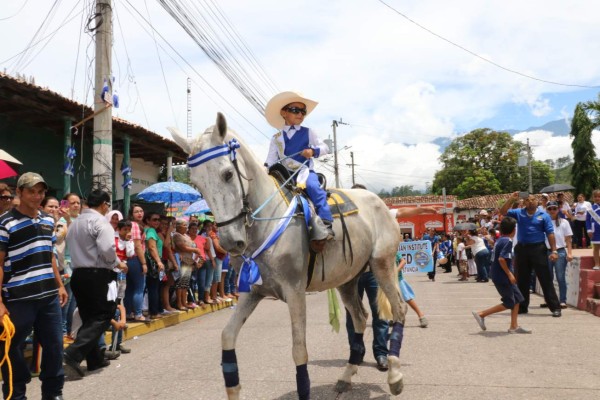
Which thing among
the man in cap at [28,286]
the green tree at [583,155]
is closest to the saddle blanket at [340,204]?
the man in cap at [28,286]

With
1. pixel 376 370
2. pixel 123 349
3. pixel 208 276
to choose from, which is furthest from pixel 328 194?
pixel 208 276

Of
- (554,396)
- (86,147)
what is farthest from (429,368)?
(86,147)

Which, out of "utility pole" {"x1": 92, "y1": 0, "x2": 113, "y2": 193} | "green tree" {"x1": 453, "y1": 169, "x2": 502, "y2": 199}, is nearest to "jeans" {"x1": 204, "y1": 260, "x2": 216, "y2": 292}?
"utility pole" {"x1": 92, "y1": 0, "x2": 113, "y2": 193}

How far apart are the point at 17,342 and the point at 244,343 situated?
375 centimetres

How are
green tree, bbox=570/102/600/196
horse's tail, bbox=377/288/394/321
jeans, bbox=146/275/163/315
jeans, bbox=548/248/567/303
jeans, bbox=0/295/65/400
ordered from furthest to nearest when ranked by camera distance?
green tree, bbox=570/102/600/196 → jeans, bbox=548/248/567/303 → jeans, bbox=146/275/163/315 → horse's tail, bbox=377/288/394/321 → jeans, bbox=0/295/65/400

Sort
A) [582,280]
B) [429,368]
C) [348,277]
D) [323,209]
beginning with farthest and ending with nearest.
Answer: [582,280] < [429,368] < [348,277] < [323,209]

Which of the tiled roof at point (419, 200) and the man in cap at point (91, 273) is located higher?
the tiled roof at point (419, 200)

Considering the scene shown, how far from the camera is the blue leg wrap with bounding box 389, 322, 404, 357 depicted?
16.2ft

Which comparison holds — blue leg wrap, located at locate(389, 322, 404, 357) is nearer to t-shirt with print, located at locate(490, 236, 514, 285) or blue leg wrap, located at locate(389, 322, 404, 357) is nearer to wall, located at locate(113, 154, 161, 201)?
t-shirt with print, located at locate(490, 236, 514, 285)

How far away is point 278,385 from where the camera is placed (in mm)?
5316

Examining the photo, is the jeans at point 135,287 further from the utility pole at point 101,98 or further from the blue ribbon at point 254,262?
the blue ribbon at point 254,262

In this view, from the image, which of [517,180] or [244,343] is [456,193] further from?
[244,343]

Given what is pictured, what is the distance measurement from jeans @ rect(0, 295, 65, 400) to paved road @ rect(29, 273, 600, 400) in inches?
27.3

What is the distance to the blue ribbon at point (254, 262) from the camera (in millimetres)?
4039
